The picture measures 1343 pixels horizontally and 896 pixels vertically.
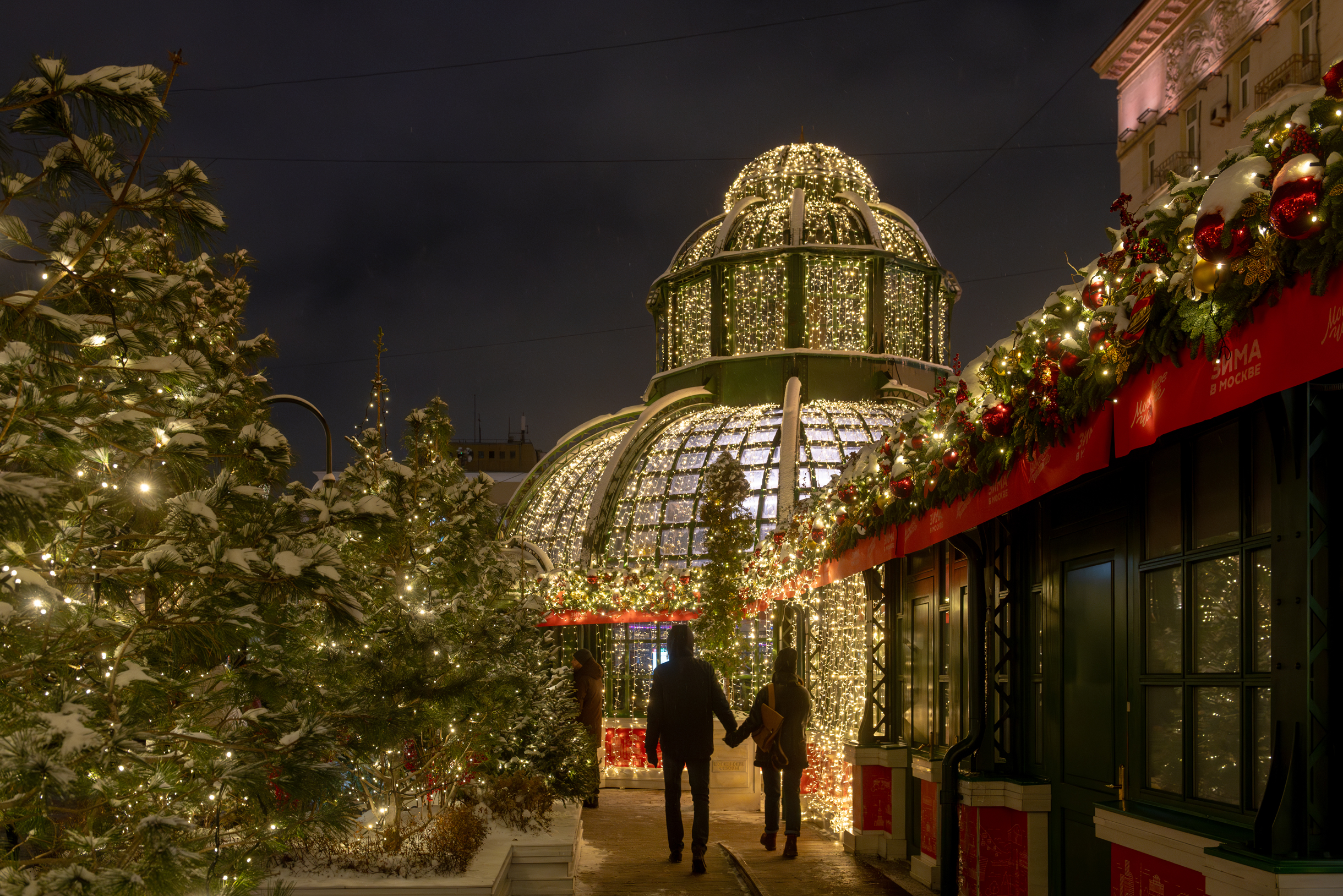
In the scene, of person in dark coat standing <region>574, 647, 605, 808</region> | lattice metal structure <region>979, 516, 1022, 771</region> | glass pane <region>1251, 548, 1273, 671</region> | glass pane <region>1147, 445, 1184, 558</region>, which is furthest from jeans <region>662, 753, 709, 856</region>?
glass pane <region>1251, 548, 1273, 671</region>

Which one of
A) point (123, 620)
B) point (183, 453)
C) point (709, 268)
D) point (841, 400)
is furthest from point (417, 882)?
point (709, 268)

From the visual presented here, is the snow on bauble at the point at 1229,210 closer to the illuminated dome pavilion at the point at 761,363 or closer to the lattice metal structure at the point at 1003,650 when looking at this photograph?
the lattice metal structure at the point at 1003,650

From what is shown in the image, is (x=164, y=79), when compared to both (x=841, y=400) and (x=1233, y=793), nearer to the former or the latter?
(x=1233, y=793)

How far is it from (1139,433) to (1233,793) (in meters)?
1.57

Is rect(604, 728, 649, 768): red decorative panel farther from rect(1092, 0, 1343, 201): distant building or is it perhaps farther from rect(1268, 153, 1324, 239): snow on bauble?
rect(1268, 153, 1324, 239): snow on bauble

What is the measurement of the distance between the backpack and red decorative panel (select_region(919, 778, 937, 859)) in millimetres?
1800

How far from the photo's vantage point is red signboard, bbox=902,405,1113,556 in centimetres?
521

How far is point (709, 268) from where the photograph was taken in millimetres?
25312

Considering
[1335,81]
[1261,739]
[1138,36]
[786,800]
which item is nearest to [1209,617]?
[1261,739]

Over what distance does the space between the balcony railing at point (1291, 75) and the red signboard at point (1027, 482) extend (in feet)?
70.0

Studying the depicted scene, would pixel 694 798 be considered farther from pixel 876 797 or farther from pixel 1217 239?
pixel 1217 239

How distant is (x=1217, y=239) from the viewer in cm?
375

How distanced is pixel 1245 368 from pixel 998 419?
83.9 inches

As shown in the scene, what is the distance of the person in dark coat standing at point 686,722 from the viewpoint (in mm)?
10672
